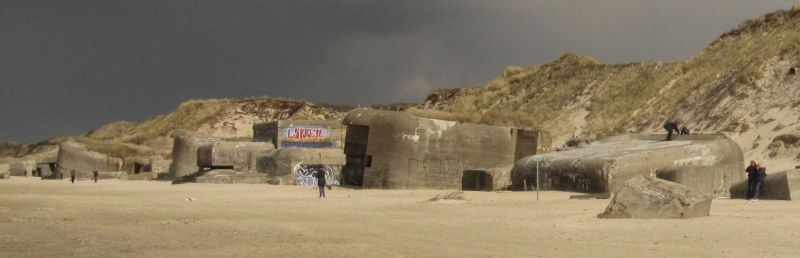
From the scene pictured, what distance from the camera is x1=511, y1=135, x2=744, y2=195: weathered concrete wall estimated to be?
1487 cm

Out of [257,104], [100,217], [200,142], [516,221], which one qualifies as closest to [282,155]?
[200,142]

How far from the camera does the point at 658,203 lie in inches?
402

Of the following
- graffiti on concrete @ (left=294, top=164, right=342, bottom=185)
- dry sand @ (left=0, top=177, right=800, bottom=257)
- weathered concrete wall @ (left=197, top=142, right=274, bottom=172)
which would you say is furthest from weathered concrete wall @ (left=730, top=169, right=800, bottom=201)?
weathered concrete wall @ (left=197, top=142, right=274, bottom=172)

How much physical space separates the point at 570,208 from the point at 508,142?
942 centimetres

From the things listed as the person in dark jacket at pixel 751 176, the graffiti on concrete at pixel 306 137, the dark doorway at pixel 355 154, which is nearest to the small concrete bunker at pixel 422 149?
the dark doorway at pixel 355 154

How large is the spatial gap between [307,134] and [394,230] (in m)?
19.4

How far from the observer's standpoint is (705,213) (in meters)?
10.4

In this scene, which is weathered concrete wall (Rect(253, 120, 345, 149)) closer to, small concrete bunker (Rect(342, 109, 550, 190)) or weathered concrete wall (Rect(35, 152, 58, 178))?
small concrete bunker (Rect(342, 109, 550, 190))

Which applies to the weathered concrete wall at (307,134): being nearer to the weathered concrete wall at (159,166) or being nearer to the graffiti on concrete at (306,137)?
the graffiti on concrete at (306,137)

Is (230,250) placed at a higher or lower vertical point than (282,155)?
lower

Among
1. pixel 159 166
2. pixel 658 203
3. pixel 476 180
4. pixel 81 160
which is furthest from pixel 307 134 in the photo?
pixel 658 203

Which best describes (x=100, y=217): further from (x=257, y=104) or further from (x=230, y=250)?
(x=257, y=104)

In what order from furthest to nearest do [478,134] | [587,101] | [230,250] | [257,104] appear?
1. [257,104]
2. [587,101]
3. [478,134]
4. [230,250]

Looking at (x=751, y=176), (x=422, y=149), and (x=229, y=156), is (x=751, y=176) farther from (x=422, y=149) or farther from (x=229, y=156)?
(x=229, y=156)
